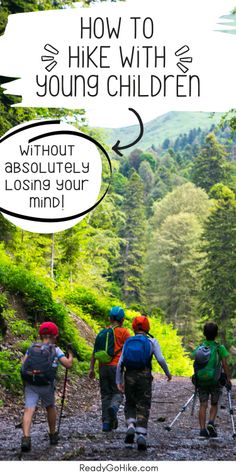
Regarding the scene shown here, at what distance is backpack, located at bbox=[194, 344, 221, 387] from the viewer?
9281 millimetres

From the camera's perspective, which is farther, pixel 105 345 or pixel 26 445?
pixel 105 345

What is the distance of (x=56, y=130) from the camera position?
50.2 feet

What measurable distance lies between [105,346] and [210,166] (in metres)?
89.4

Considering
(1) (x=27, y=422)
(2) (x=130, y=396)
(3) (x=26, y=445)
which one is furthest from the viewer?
(2) (x=130, y=396)

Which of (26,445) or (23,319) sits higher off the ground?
(26,445)

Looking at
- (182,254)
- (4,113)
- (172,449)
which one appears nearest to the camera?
(172,449)

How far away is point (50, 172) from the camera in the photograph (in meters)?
14.3

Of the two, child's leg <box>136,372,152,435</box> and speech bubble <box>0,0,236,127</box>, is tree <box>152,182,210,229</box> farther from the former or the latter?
child's leg <box>136,372,152,435</box>

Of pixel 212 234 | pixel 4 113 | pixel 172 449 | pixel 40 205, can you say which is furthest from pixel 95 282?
pixel 172 449

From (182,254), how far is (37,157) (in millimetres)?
54237

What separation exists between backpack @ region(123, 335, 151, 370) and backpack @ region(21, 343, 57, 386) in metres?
0.95

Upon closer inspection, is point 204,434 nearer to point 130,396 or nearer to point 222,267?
point 130,396

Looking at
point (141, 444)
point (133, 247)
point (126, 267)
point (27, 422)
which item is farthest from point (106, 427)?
point (133, 247)

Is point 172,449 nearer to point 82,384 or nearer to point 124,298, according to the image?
point 82,384
